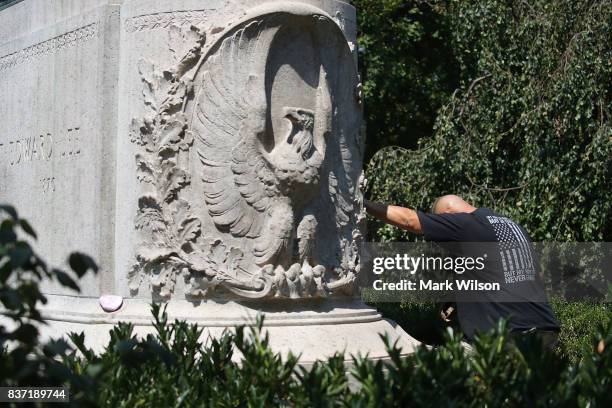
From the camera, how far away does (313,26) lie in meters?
6.41

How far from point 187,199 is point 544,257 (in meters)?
7.50

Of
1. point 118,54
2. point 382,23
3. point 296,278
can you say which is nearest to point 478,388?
point 296,278

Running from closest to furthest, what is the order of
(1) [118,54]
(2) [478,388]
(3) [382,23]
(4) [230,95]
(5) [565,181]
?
(2) [478,388] → (4) [230,95] → (1) [118,54] → (5) [565,181] → (3) [382,23]

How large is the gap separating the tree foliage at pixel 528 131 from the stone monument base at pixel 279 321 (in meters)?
6.11

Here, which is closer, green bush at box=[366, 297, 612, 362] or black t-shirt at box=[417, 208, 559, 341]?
black t-shirt at box=[417, 208, 559, 341]

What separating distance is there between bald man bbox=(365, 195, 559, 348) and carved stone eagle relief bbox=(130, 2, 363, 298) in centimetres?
84

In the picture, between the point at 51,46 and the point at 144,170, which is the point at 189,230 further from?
the point at 51,46

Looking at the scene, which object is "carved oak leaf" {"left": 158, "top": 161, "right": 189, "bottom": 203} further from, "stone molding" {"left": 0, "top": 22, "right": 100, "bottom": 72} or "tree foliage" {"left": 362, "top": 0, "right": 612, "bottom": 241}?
"tree foliage" {"left": 362, "top": 0, "right": 612, "bottom": 241}

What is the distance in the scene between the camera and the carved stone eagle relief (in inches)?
241

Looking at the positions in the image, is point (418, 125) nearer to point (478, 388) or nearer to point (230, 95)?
point (230, 95)

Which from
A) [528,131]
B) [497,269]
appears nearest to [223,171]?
[497,269]

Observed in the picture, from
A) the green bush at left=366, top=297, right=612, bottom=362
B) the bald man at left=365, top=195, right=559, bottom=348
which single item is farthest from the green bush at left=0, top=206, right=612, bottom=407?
the green bush at left=366, top=297, right=612, bottom=362

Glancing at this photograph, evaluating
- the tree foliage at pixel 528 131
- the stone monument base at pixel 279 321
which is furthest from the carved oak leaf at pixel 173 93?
the tree foliage at pixel 528 131

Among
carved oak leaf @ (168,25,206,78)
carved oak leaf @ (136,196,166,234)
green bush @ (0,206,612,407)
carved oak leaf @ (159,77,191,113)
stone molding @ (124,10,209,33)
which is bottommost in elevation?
green bush @ (0,206,612,407)
